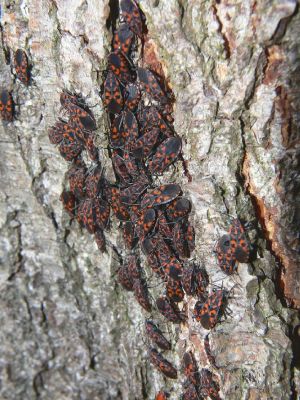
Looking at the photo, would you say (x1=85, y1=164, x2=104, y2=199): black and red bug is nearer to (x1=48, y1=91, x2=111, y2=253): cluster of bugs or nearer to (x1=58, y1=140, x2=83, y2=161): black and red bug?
(x1=48, y1=91, x2=111, y2=253): cluster of bugs

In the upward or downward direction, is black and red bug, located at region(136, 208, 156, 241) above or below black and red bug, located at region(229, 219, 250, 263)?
above

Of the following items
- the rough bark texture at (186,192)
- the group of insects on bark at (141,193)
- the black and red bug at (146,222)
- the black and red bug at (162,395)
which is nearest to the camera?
the rough bark texture at (186,192)

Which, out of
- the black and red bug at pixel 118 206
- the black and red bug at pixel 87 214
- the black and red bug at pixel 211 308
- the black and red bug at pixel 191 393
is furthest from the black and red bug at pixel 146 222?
the black and red bug at pixel 191 393

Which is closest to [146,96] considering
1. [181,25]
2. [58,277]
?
[181,25]

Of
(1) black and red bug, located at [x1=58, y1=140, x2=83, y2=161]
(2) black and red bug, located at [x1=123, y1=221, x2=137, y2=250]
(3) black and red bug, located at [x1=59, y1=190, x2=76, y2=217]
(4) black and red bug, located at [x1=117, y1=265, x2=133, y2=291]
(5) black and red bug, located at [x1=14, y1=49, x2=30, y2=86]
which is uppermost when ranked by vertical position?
(5) black and red bug, located at [x1=14, y1=49, x2=30, y2=86]

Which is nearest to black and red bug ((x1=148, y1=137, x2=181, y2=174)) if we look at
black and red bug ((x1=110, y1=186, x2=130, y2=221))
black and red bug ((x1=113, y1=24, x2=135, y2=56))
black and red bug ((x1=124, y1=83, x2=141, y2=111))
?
black and red bug ((x1=124, y1=83, x2=141, y2=111))

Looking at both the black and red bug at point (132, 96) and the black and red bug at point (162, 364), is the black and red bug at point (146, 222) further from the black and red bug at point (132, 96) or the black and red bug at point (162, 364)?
the black and red bug at point (162, 364)

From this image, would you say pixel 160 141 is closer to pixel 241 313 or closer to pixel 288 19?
pixel 288 19
